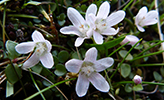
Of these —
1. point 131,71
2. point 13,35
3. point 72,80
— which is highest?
point 13,35

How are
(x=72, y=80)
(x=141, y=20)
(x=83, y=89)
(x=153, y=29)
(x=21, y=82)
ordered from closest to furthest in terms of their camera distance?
1. (x=83, y=89)
2. (x=21, y=82)
3. (x=72, y=80)
4. (x=141, y=20)
5. (x=153, y=29)

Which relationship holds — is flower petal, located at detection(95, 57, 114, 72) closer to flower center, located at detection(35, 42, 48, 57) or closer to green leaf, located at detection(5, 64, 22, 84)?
flower center, located at detection(35, 42, 48, 57)

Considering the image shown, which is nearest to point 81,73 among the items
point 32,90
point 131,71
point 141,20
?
point 32,90

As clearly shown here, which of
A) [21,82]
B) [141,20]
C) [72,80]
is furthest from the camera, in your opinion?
[141,20]

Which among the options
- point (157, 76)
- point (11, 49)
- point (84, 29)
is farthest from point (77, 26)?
point (157, 76)

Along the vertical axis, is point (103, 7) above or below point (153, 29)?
above

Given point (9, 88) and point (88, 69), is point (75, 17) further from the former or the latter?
point (9, 88)

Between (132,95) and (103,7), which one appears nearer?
(103,7)

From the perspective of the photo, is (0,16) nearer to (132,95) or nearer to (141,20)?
(141,20)
